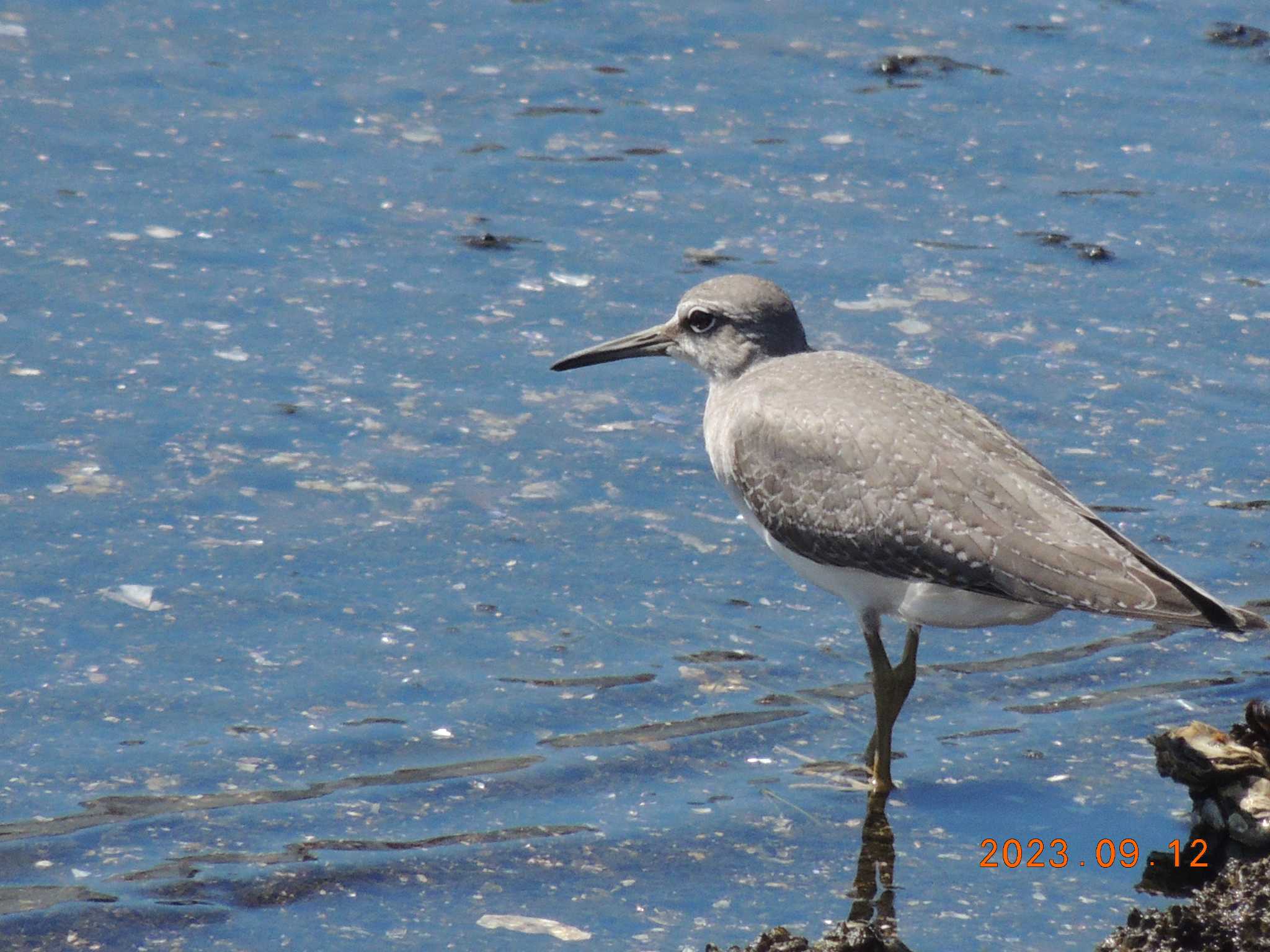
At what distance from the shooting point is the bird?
643cm

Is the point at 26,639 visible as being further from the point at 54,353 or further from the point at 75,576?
the point at 54,353

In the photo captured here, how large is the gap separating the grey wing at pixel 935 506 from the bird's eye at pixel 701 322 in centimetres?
65

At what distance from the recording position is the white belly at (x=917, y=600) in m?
6.68

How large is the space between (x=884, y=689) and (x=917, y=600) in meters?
0.40

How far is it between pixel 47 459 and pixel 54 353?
98 cm

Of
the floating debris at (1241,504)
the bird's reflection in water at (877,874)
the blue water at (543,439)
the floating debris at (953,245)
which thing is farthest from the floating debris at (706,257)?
the bird's reflection in water at (877,874)

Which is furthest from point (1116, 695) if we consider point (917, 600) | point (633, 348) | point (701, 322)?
point (633, 348)

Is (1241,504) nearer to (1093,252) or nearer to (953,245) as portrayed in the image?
(1093,252)

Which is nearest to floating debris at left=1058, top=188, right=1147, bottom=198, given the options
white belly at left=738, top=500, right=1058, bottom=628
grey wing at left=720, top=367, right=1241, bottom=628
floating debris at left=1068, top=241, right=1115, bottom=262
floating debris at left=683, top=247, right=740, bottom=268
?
floating debris at left=1068, top=241, right=1115, bottom=262

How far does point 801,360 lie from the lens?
25.0 feet

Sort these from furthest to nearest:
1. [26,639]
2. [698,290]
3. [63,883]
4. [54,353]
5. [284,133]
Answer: [284,133] → [54,353] → [698,290] → [26,639] → [63,883]

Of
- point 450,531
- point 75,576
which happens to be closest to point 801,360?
point 450,531

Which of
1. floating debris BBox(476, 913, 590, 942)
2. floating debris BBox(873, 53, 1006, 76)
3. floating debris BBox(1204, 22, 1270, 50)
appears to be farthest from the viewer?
floating debris BBox(1204, 22, 1270, 50)

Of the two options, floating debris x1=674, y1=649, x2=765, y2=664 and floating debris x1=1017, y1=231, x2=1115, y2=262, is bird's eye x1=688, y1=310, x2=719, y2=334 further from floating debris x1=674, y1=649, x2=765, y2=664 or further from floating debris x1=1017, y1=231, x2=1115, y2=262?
floating debris x1=1017, y1=231, x2=1115, y2=262
